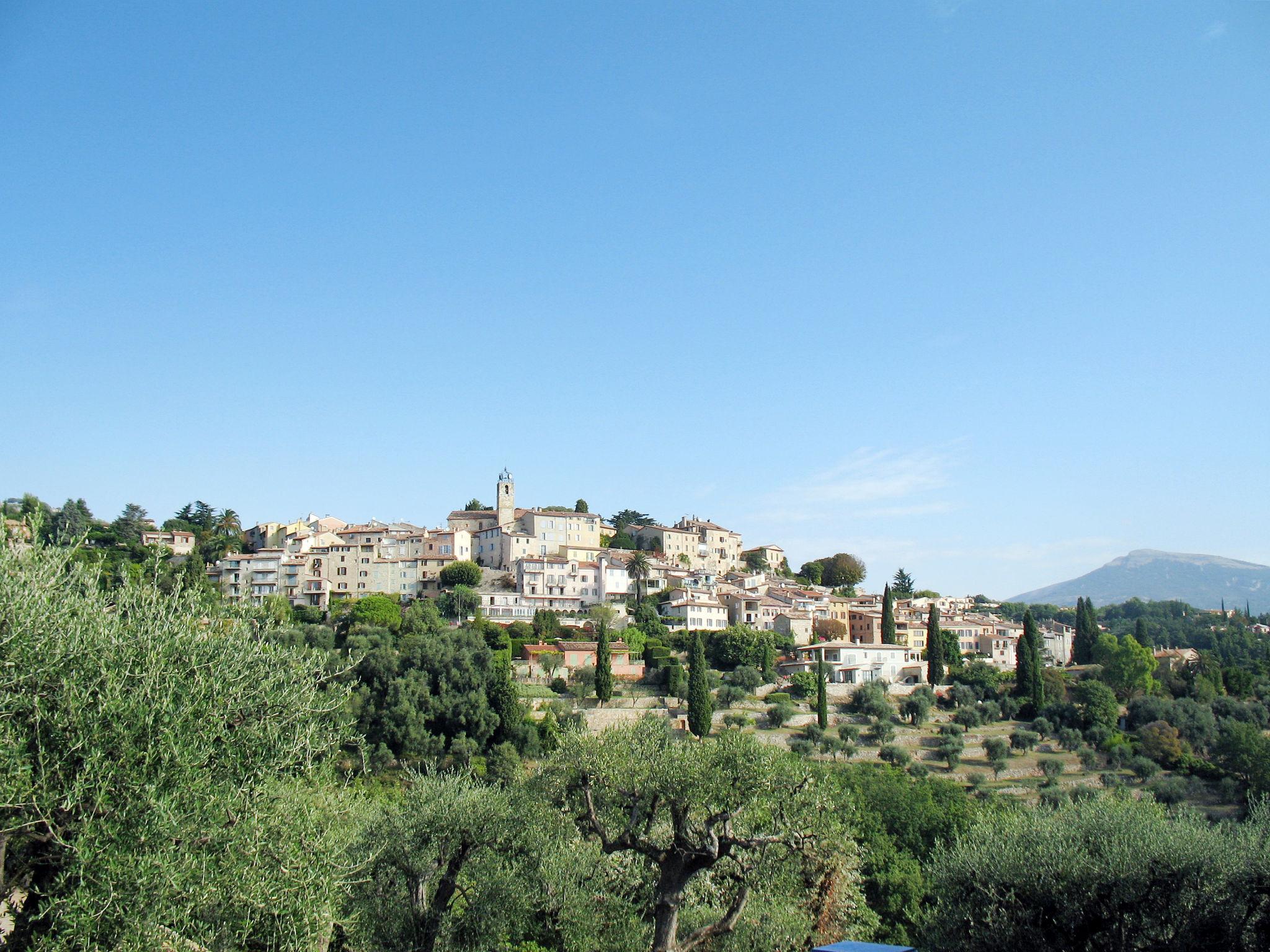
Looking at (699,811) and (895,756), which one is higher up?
(699,811)

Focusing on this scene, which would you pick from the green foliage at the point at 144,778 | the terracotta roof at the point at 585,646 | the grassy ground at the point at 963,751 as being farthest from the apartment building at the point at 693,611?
the green foliage at the point at 144,778

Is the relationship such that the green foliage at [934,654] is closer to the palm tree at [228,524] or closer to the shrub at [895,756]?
the shrub at [895,756]

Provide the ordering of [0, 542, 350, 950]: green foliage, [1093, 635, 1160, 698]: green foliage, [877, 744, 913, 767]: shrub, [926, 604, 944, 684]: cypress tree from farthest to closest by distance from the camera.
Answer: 1. [1093, 635, 1160, 698]: green foliage
2. [926, 604, 944, 684]: cypress tree
3. [877, 744, 913, 767]: shrub
4. [0, 542, 350, 950]: green foliage

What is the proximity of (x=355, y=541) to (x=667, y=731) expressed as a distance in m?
63.3

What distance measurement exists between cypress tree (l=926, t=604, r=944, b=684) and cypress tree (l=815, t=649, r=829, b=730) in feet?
35.0

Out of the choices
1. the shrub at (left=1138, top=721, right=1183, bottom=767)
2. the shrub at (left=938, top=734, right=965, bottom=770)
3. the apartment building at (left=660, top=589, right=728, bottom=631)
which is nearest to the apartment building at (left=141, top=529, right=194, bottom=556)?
the apartment building at (left=660, top=589, right=728, bottom=631)

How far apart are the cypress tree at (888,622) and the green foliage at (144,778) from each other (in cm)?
6683

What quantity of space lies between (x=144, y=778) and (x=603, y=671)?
4539 cm

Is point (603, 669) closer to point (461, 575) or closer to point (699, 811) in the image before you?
point (461, 575)

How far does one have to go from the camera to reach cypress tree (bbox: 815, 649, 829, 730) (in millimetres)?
54719

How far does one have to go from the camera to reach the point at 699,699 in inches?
2009

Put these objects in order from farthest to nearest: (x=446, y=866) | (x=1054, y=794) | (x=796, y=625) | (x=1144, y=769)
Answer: (x=796, y=625)
(x=1144, y=769)
(x=1054, y=794)
(x=446, y=866)

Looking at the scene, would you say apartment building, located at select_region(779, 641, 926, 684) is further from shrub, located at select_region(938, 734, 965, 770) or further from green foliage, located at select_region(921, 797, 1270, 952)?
green foliage, located at select_region(921, 797, 1270, 952)

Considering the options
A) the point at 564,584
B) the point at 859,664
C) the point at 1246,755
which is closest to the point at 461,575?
the point at 564,584
